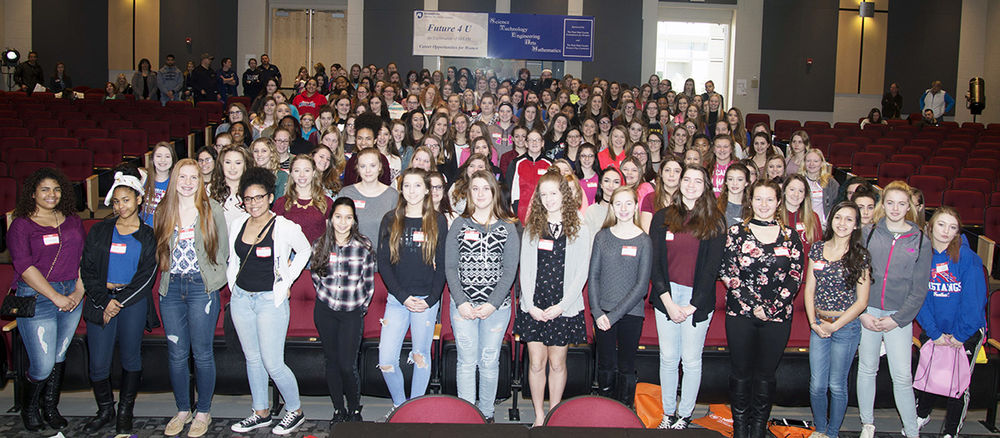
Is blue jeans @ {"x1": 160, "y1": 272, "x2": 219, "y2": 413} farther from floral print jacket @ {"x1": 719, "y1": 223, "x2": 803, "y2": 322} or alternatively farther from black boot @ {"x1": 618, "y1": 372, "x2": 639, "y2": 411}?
floral print jacket @ {"x1": 719, "y1": 223, "x2": 803, "y2": 322}

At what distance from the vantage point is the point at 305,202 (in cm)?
485

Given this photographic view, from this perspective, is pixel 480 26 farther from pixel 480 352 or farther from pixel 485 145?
pixel 480 352

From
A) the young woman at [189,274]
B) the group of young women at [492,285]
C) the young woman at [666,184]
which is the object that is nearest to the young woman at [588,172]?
the young woman at [666,184]

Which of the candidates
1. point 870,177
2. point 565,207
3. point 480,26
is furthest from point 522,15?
point 565,207

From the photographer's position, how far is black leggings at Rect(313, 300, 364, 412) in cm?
424

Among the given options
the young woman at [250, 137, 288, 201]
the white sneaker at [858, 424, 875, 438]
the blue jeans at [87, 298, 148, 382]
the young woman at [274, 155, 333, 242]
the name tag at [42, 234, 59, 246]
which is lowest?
the white sneaker at [858, 424, 875, 438]

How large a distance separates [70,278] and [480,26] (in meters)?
12.4

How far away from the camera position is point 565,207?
4.27 m

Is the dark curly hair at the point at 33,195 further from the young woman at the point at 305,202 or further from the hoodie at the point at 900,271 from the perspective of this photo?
the hoodie at the point at 900,271

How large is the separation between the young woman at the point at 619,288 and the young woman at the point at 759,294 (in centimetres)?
50

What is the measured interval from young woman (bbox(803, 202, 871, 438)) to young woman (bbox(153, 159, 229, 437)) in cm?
346

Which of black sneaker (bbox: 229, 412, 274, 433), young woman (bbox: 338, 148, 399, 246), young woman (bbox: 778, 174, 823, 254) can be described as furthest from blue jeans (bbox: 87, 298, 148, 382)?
young woman (bbox: 778, 174, 823, 254)

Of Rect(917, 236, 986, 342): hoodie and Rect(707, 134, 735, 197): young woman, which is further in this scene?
Rect(707, 134, 735, 197): young woman

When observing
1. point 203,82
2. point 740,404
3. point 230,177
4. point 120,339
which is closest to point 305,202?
point 230,177
